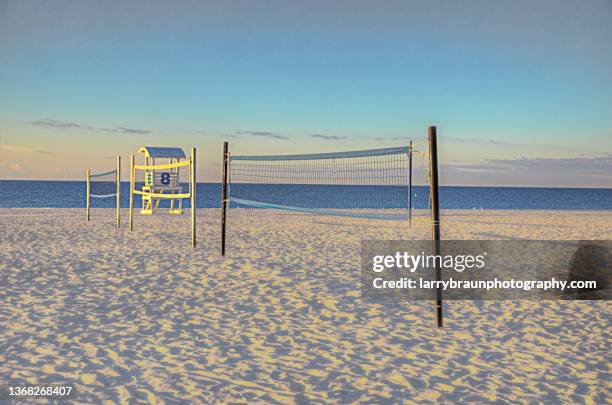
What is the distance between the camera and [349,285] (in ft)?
22.1

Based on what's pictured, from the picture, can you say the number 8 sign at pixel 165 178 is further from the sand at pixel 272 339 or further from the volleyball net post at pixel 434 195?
the volleyball net post at pixel 434 195

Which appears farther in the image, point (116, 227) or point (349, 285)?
point (116, 227)

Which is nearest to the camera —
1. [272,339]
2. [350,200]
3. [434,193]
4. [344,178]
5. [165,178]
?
[272,339]

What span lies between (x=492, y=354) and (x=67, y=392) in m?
3.03

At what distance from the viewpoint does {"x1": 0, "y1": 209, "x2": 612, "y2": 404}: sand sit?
3381 mm

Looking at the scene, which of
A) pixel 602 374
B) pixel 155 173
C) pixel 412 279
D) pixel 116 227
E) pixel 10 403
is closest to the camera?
pixel 10 403

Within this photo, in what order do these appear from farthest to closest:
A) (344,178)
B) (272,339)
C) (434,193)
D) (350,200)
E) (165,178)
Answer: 1. (350,200)
2. (165,178)
3. (344,178)
4. (434,193)
5. (272,339)

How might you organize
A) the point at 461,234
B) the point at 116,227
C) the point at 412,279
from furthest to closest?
the point at 116,227, the point at 461,234, the point at 412,279

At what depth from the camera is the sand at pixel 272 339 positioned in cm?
338

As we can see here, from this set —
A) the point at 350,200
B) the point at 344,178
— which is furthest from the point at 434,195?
the point at 350,200

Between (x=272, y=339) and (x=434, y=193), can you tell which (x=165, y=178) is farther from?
(x=434, y=193)

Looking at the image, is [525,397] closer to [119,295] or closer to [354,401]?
[354,401]

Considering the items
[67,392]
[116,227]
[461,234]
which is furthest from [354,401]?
[116,227]

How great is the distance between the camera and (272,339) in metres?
4.40
